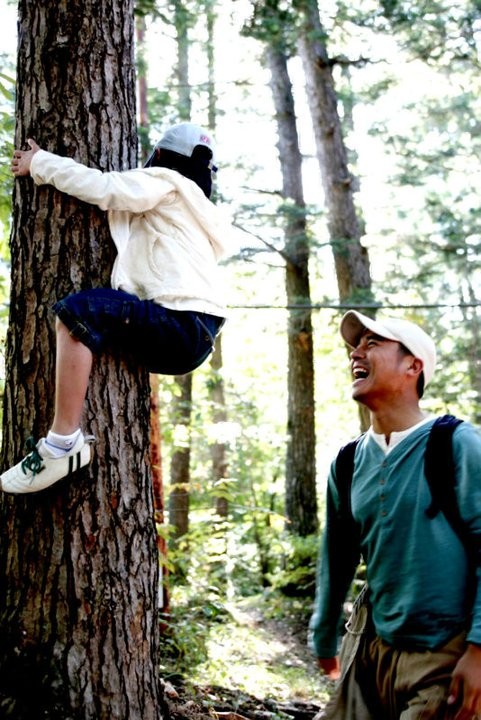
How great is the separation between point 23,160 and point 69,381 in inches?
39.8

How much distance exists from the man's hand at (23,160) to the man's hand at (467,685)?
2.51m

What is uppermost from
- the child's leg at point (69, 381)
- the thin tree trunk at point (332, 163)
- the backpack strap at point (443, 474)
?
the thin tree trunk at point (332, 163)

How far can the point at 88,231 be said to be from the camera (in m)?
3.11

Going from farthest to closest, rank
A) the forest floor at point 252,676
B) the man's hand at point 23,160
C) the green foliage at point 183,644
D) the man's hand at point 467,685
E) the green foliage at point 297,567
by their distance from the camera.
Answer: the green foliage at point 297,567, the green foliage at point 183,644, the forest floor at point 252,676, the man's hand at point 23,160, the man's hand at point 467,685

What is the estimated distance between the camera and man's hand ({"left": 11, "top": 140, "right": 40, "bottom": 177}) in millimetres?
3096

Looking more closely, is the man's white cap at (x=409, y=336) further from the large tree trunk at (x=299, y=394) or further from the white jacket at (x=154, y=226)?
the large tree trunk at (x=299, y=394)

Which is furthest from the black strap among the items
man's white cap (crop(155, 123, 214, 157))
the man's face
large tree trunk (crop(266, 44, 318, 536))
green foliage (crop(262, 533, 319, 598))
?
large tree trunk (crop(266, 44, 318, 536))

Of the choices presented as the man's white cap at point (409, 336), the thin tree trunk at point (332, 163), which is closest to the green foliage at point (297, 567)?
the thin tree trunk at point (332, 163)

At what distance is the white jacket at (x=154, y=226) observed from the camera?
2992 mm

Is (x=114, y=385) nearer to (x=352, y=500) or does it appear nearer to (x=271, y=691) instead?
(x=352, y=500)

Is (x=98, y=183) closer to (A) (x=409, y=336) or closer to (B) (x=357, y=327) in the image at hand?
(B) (x=357, y=327)

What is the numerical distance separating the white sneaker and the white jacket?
0.72 meters

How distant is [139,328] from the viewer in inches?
115

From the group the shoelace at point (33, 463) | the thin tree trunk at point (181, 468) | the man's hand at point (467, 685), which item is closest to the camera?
the man's hand at point (467, 685)
